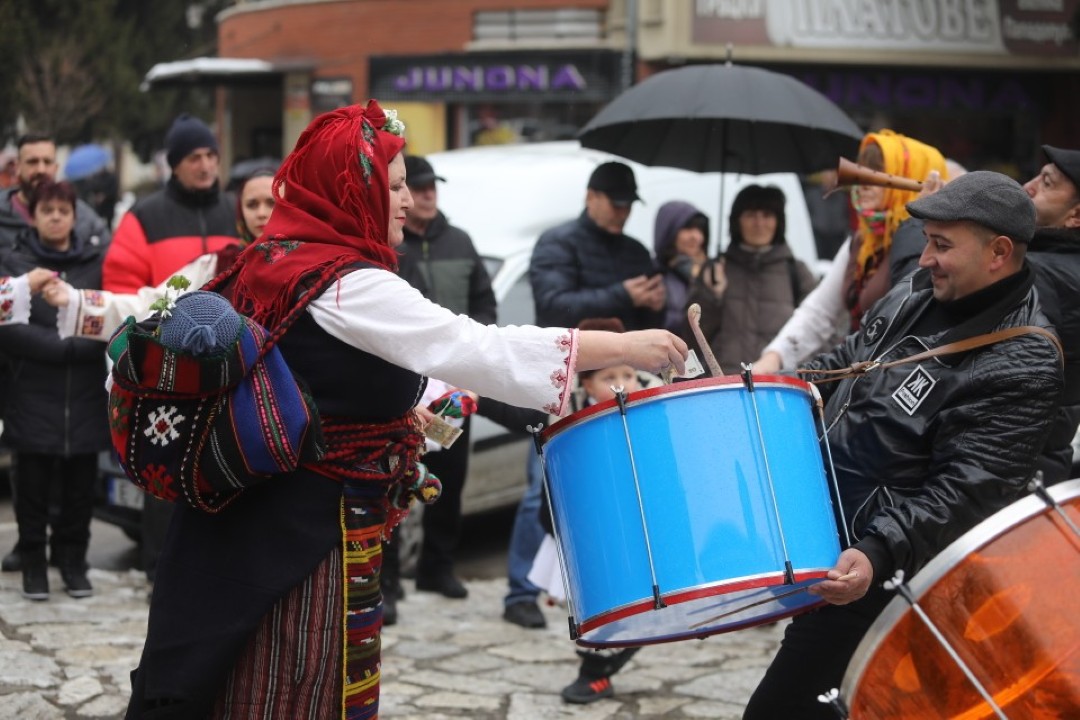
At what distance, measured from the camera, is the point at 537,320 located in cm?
679

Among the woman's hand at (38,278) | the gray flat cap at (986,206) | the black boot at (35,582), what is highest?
the gray flat cap at (986,206)

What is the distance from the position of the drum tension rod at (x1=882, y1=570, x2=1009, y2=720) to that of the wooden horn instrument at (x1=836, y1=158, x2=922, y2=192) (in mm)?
2382

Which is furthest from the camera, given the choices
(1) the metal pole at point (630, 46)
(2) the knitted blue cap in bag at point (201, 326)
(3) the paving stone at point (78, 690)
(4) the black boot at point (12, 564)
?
(1) the metal pole at point (630, 46)

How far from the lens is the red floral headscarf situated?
3242mm

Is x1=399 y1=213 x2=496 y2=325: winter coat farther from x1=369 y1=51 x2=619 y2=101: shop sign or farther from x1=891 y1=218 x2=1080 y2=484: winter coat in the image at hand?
x1=369 y1=51 x2=619 y2=101: shop sign

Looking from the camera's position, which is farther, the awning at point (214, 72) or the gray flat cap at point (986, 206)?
the awning at point (214, 72)

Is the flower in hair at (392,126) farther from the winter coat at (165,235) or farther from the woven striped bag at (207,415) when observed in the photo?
the winter coat at (165,235)

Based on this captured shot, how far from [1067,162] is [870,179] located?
38.0 inches

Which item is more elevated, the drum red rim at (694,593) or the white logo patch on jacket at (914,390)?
the white logo patch on jacket at (914,390)

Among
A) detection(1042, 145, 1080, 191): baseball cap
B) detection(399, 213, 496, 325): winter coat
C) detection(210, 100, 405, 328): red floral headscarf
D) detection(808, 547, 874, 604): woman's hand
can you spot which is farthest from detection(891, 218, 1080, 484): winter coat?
detection(399, 213, 496, 325): winter coat

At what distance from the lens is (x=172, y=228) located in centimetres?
663

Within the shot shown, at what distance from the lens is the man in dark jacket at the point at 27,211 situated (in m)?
6.72

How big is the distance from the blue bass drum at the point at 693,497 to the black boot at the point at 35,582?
3803 mm

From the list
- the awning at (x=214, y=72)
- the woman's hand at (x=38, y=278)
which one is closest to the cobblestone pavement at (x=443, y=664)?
the woman's hand at (x=38, y=278)
